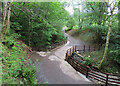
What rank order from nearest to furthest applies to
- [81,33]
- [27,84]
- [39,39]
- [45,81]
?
[27,84], [45,81], [39,39], [81,33]

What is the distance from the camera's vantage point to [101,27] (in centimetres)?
1154

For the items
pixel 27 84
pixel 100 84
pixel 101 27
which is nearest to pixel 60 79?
pixel 27 84

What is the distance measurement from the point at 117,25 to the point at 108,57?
438cm

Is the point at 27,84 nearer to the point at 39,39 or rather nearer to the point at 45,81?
the point at 45,81

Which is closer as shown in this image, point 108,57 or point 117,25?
point 108,57

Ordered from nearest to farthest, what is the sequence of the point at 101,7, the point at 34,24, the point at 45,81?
the point at 45,81 → the point at 34,24 → the point at 101,7

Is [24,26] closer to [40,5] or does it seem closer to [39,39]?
[39,39]

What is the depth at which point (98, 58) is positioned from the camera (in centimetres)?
964

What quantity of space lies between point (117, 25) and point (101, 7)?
3.43m

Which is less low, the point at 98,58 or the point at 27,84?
the point at 27,84

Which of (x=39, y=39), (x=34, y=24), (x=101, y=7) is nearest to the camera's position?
(x=34, y=24)

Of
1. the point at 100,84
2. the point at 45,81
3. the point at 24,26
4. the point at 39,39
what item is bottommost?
the point at 100,84

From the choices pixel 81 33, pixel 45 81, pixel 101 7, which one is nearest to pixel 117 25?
pixel 101 7

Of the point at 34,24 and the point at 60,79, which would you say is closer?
the point at 60,79
